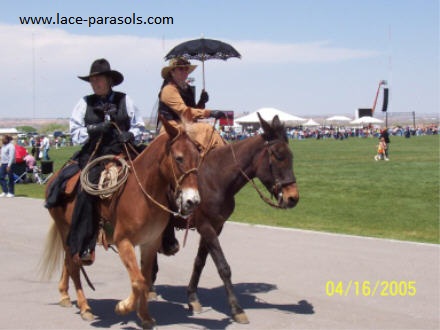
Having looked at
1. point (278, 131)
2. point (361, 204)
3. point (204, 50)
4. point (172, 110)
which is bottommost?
point (361, 204)

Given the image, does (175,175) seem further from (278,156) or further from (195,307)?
(195,307)

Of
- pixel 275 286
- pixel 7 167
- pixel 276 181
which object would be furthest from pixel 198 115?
pixel 7 167

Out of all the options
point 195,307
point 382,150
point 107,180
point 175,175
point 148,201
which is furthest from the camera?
point 382,150

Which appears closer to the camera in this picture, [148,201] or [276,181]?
[148,201]

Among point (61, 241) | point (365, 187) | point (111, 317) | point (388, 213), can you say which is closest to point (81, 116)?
point (61, 241)

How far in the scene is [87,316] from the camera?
703 centimetres

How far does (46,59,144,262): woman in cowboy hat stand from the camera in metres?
7.02

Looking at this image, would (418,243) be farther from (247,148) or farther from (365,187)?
(365,187)

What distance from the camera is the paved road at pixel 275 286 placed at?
272 inches

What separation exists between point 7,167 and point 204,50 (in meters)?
12.1

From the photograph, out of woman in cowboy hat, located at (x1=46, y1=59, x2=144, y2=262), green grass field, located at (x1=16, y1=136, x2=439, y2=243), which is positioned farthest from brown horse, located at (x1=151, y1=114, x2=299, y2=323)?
green grass field, located at (x1=16, y1=136, x2=439, y2=243)

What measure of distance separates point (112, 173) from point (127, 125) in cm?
80
